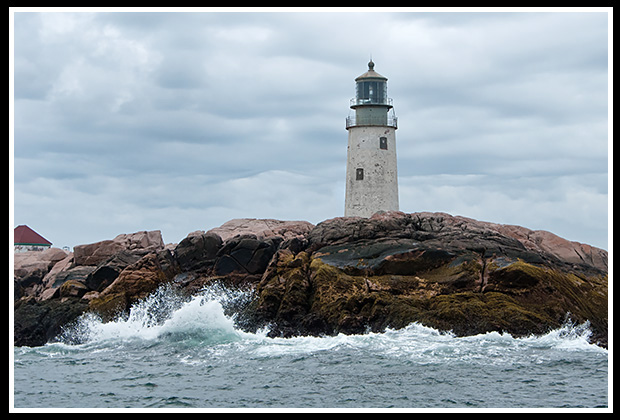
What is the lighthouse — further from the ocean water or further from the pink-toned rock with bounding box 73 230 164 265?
the ocean water

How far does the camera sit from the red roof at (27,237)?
51.8m

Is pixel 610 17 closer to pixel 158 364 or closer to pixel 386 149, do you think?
pixel 158 364

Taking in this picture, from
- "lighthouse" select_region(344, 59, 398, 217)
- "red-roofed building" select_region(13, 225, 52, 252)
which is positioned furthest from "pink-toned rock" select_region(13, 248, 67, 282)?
"red-roofed building" select_region(13, 225, 52, 252)

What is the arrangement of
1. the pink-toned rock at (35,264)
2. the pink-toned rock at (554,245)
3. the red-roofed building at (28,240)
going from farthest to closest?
the red-roofed building at (28,240) → the pink-toned rock at (35,264) → the pink-toned rock at (554,245)

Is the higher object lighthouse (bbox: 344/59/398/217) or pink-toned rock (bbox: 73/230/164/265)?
lighthouse (bbox: 344/59/398/217)

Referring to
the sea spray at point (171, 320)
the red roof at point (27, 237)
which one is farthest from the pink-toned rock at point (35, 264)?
the red roof at point (27, 237)

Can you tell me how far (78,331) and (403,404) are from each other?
10557 millimetres

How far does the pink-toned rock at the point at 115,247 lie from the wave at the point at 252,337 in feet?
12.6

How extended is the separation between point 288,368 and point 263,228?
14.8m

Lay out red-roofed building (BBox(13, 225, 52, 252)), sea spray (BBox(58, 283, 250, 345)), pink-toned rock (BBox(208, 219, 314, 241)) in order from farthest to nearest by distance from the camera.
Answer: red-roofed building (BBox(13, 225, 52, 252)) → pink-toned rock (BBox(208, 219, 314, 241)) → sea spray (BBox(58, 283, 250, 345))

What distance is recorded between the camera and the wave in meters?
17.5

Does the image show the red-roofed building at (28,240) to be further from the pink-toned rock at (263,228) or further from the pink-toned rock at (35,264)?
the pink-toned rock at (263,228)

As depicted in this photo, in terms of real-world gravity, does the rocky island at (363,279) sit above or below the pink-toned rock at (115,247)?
below

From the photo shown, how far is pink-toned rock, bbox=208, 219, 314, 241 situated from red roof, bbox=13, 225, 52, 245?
23.9m
